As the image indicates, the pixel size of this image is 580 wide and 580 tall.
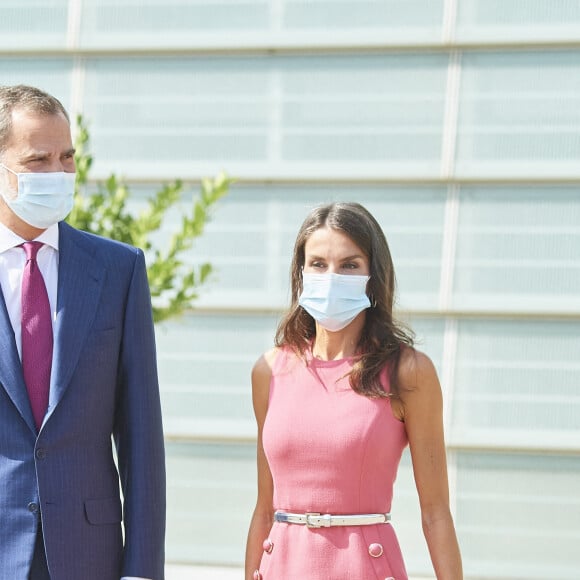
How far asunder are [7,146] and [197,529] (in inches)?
173

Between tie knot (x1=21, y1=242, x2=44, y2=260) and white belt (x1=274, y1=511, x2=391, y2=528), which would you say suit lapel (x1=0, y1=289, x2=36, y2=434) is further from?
white belt (x1=274, y1=511, x2=391, y2=528)

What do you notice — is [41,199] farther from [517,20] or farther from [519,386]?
[517,20]

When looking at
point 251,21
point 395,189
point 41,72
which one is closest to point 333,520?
point 395,189

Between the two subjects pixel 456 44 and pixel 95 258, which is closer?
pixel 95 258

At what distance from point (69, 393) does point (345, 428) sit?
734 mm

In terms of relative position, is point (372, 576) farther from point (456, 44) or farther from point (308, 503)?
point (456, 44)

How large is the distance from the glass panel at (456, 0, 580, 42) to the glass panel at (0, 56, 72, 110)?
2.32 metres

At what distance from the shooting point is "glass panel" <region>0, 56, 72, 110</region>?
24.0 ft

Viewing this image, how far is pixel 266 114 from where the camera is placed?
702 centimetres

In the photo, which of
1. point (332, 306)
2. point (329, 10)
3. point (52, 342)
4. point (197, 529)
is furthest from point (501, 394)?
point (52, 342)

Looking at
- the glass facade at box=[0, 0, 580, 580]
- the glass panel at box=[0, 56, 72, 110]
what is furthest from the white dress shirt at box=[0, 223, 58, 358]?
the glass panel at box=[0, 56, 72, 110]

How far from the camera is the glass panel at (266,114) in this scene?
270 inches

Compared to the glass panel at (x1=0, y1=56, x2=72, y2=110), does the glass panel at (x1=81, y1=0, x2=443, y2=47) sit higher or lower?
higher

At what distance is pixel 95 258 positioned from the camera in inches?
123
